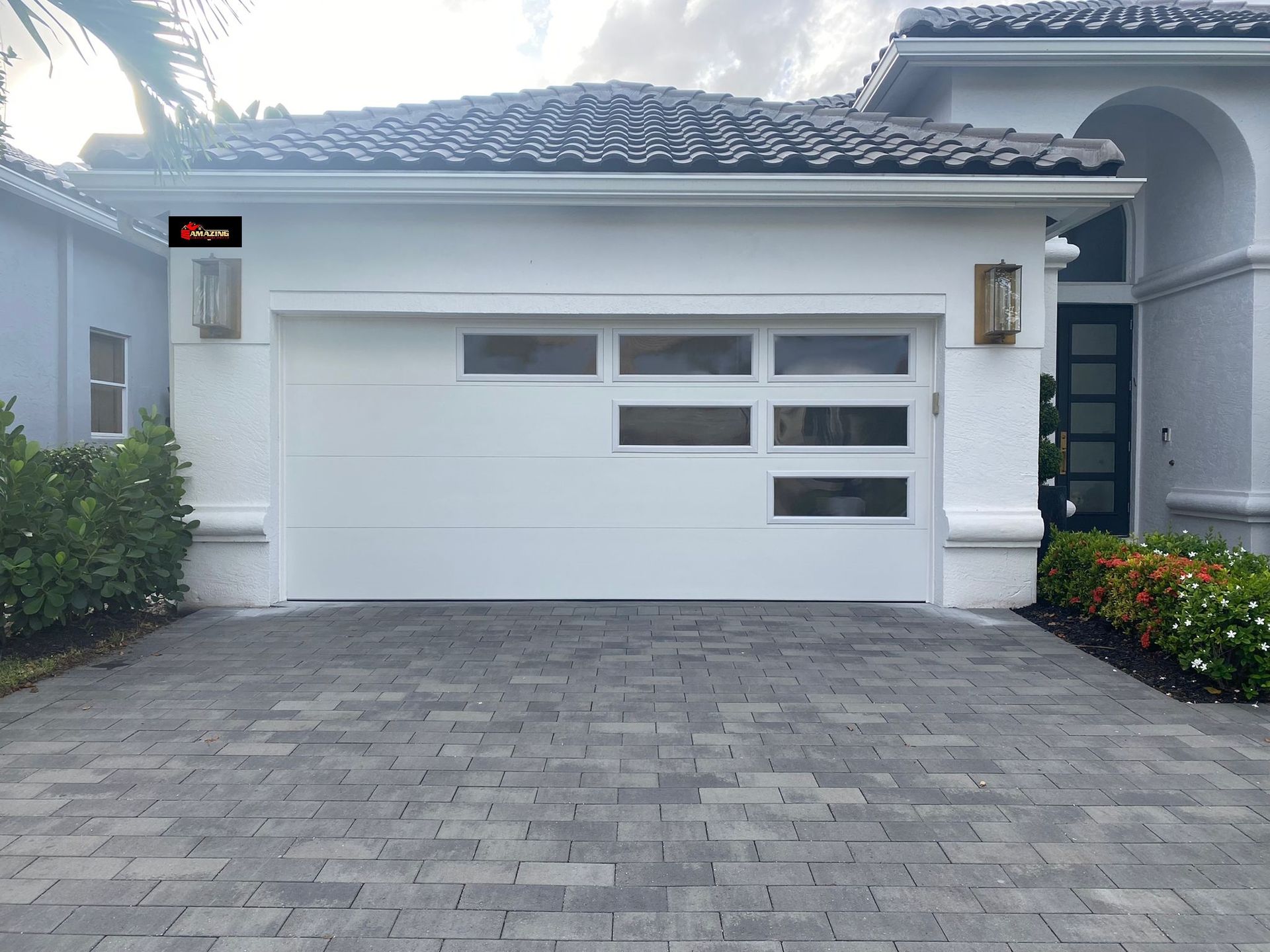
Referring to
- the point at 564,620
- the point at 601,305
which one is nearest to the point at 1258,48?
the point at 601,305

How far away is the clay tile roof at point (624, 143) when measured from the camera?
641 centimetres

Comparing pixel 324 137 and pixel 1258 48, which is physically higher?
pixel 1258 48

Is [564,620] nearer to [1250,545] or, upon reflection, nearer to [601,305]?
[601,305]

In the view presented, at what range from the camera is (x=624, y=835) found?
3.11 meters

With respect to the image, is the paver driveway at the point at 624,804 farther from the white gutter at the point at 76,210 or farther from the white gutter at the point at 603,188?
the white gutter at the point at 76,210

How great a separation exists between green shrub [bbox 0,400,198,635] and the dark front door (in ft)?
30.8

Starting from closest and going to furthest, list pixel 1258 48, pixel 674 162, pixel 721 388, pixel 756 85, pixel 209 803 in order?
pixel 209 803
pixel 674 162
pixel 721 388
pixel 1258 48
pixel 756 85

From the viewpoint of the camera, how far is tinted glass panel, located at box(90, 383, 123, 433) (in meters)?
10.9

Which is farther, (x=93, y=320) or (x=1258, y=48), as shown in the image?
(x=93, y=320)

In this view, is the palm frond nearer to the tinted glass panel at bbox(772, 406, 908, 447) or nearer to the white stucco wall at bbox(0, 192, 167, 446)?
the tinted glass panel at bbox(772, 406, 908, 447)

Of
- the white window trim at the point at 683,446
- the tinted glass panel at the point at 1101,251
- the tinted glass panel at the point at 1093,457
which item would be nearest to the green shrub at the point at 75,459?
the white window trim at the point at 683,446

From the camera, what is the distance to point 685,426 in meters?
7.07

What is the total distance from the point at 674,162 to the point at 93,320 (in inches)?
332

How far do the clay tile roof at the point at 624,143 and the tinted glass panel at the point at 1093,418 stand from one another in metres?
3.94
